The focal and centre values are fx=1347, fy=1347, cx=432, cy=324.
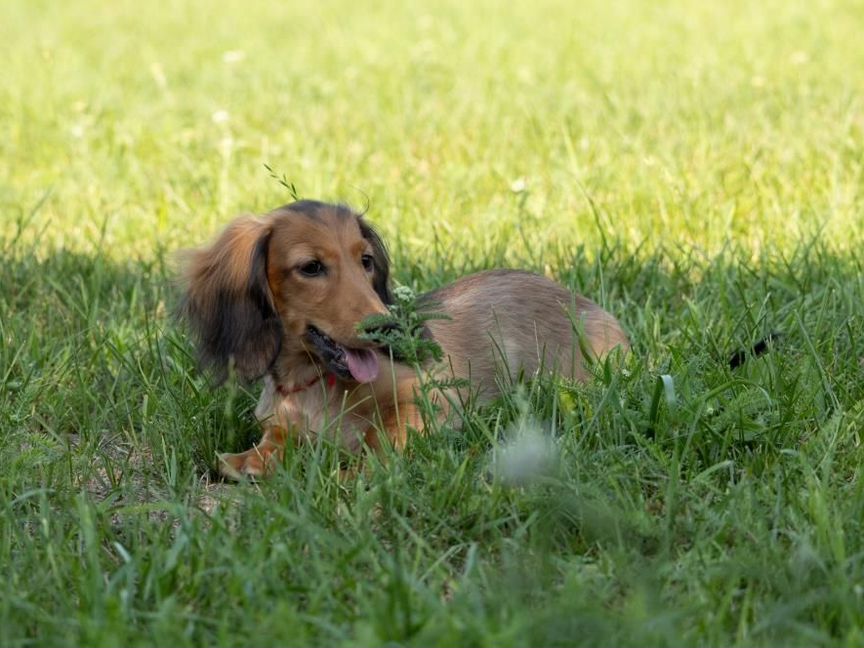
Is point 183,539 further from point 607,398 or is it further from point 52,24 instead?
point 52,24

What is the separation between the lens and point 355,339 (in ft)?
11.0

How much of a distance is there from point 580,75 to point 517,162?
2.65m

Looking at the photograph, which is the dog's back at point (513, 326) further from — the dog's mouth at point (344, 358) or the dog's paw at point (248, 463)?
the dog's paw at point (248, 463)

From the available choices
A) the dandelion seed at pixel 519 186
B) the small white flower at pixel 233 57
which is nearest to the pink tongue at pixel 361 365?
the dandelion seed at pixel 519 186

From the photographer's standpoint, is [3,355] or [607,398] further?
[3,355]

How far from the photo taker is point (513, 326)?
13.2 ft

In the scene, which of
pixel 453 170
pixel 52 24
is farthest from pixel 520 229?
pixel 52 24

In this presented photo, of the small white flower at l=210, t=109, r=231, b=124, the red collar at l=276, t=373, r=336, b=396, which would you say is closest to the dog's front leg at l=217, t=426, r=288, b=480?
the red collar at l=276, t=373, r=336, b=396

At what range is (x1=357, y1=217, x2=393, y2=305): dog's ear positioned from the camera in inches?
Result: 148

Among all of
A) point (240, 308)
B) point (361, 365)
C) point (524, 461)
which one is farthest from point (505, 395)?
point (240, 308)

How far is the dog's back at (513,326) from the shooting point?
388cm

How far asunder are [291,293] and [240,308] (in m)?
0.16

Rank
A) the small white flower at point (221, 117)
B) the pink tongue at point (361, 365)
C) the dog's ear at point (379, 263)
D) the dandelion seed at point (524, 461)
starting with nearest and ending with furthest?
the dandelion seed at point (524, 461)
the pink tongue at point (361, 365)
the dog's ear at point (379, 263)
the small white flower at point (221, 117)

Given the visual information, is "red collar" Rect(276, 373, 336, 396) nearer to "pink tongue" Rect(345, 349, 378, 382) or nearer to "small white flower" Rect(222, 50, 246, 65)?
"pink tongue" Rect(345, 349, 378, 382)
